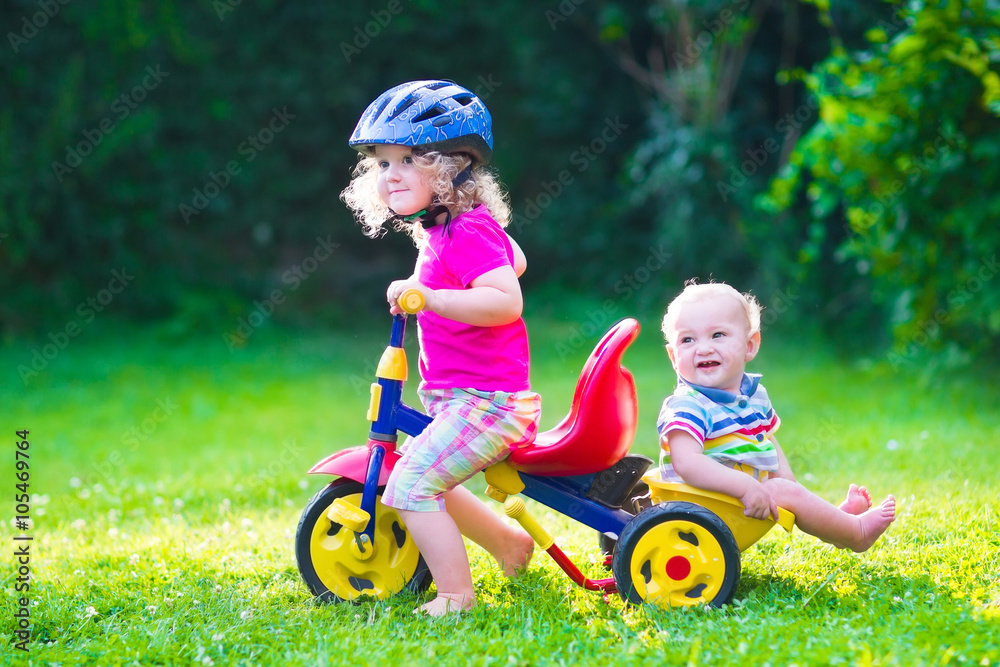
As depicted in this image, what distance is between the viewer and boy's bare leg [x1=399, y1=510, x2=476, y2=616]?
2.86 m

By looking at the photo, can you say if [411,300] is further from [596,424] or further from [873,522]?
[873,522]

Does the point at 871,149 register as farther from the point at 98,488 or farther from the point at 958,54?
the point at 98,488

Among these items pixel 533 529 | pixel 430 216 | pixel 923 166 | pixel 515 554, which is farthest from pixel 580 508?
pixel 923 166

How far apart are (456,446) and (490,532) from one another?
48 cm

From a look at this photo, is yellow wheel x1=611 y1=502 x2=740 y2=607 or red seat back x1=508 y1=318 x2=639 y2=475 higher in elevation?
red seat back x1=508 y1=318 x2=639 y2=475

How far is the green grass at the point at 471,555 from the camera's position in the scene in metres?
2.59

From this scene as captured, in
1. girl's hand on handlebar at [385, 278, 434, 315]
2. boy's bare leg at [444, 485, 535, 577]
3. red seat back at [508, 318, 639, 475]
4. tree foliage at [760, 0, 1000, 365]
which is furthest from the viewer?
tree foliage at [760, 0, 1000, 365]

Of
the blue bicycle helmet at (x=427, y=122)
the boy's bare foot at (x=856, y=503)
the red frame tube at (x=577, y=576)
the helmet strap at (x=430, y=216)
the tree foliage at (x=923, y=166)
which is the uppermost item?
the tree foliage at (x=923, y=166)

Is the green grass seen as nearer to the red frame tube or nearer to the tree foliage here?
the red frame tube

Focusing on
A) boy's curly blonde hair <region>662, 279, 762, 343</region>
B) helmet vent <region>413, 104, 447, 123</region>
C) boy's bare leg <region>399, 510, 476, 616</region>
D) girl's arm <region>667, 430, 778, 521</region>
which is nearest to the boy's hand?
girl's arm <region>667, 430, 778, 521</region>

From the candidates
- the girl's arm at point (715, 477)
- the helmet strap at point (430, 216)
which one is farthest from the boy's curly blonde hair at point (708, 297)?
the helmet strap at point (430, 216)

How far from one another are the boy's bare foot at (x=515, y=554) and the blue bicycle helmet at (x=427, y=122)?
1208 millimetres

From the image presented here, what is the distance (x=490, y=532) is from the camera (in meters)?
3.19

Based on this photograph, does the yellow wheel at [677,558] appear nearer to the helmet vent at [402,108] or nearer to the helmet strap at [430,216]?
the helmet strap at [430,216]
